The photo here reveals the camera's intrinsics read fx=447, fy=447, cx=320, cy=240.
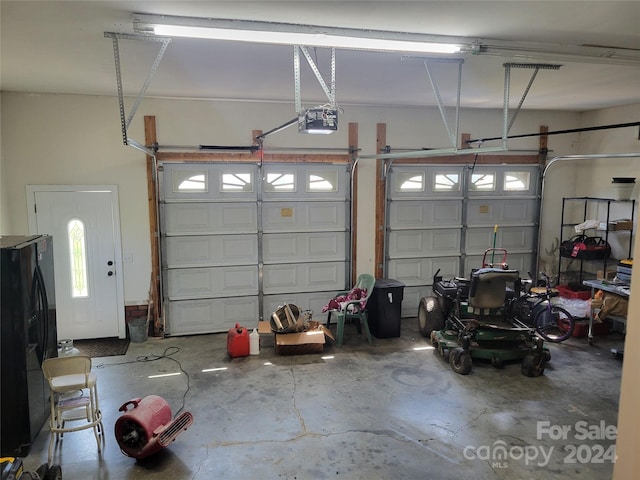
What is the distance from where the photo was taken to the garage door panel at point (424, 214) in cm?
728

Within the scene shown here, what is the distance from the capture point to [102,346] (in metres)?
6.12

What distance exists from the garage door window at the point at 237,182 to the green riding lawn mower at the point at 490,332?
331 centimetres

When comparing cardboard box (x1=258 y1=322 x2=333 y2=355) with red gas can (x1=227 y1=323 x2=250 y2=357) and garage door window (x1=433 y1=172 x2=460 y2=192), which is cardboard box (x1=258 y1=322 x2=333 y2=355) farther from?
garage door window (x1=433 y1=172 x2=460 y2=192)

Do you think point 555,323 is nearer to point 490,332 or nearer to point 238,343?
point 490,332

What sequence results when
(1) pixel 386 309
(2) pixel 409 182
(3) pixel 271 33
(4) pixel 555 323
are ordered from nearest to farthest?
(3) pixel 271 33 < (1) pixel 386 309 < (4) pixel 555 323 < (2) pixel 409 182

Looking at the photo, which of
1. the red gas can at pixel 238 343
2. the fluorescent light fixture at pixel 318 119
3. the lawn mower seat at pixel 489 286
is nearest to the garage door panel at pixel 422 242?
the lawn mower seat at pixel 489 286

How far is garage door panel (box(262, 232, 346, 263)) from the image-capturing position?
6816 millimetres

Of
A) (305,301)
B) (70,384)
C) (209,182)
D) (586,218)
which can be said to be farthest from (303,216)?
(586,218)

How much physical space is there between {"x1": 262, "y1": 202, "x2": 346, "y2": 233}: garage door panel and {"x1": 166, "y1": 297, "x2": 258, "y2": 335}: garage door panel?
3.92ft

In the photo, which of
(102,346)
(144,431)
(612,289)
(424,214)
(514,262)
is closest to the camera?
(144,431)

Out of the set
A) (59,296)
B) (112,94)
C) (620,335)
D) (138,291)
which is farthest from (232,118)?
(620,335)

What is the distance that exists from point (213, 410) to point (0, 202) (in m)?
3.94

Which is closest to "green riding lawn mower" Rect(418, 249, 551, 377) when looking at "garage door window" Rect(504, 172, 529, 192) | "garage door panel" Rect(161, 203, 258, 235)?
"garage door window" Rect(504, 172, 529, 192)

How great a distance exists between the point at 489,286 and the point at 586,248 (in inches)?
103
